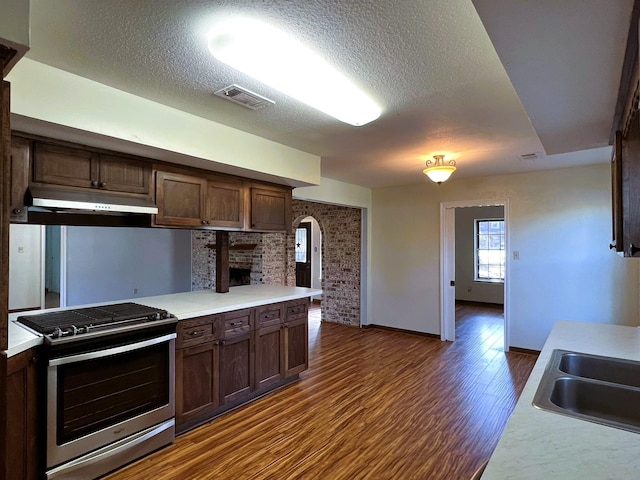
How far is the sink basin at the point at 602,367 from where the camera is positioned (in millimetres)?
1688

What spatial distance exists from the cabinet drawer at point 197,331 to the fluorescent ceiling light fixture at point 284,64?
1823 mm

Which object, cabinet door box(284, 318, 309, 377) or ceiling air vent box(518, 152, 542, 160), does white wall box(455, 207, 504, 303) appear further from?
cabinet door box(284, 318, 309, 377)

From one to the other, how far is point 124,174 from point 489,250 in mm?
8095

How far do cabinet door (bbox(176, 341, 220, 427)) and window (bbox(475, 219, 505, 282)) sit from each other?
737 centimetres

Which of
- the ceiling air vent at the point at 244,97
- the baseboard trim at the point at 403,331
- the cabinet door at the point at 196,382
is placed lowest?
the baseboard trim at the point at 403,331

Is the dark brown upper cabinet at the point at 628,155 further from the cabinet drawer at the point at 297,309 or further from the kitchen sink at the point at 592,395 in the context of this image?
the cabinet drawer at the point at 297,309

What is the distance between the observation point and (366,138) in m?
3.10

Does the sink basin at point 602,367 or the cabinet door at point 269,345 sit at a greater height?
the sink basin at point 602,367

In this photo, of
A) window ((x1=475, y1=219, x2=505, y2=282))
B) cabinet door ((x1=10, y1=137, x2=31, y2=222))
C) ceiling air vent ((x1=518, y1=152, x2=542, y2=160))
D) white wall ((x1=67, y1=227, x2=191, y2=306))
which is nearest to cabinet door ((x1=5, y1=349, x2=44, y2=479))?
cabinet door ((x1=10, y1=137, x2=31, y2=222))

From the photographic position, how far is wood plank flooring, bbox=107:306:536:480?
7.47 feet

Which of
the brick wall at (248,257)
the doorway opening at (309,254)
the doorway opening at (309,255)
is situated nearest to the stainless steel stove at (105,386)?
the brick wall at (248,257)

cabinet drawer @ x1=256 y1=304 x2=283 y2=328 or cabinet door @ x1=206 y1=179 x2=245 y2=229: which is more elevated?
cabinet door @ x1=206 y1=179 x2=245 y2=229

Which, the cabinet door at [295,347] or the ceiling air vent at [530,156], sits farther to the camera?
the ceiling air vent at [530,156]

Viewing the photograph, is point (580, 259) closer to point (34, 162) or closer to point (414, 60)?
point (414, 60)
